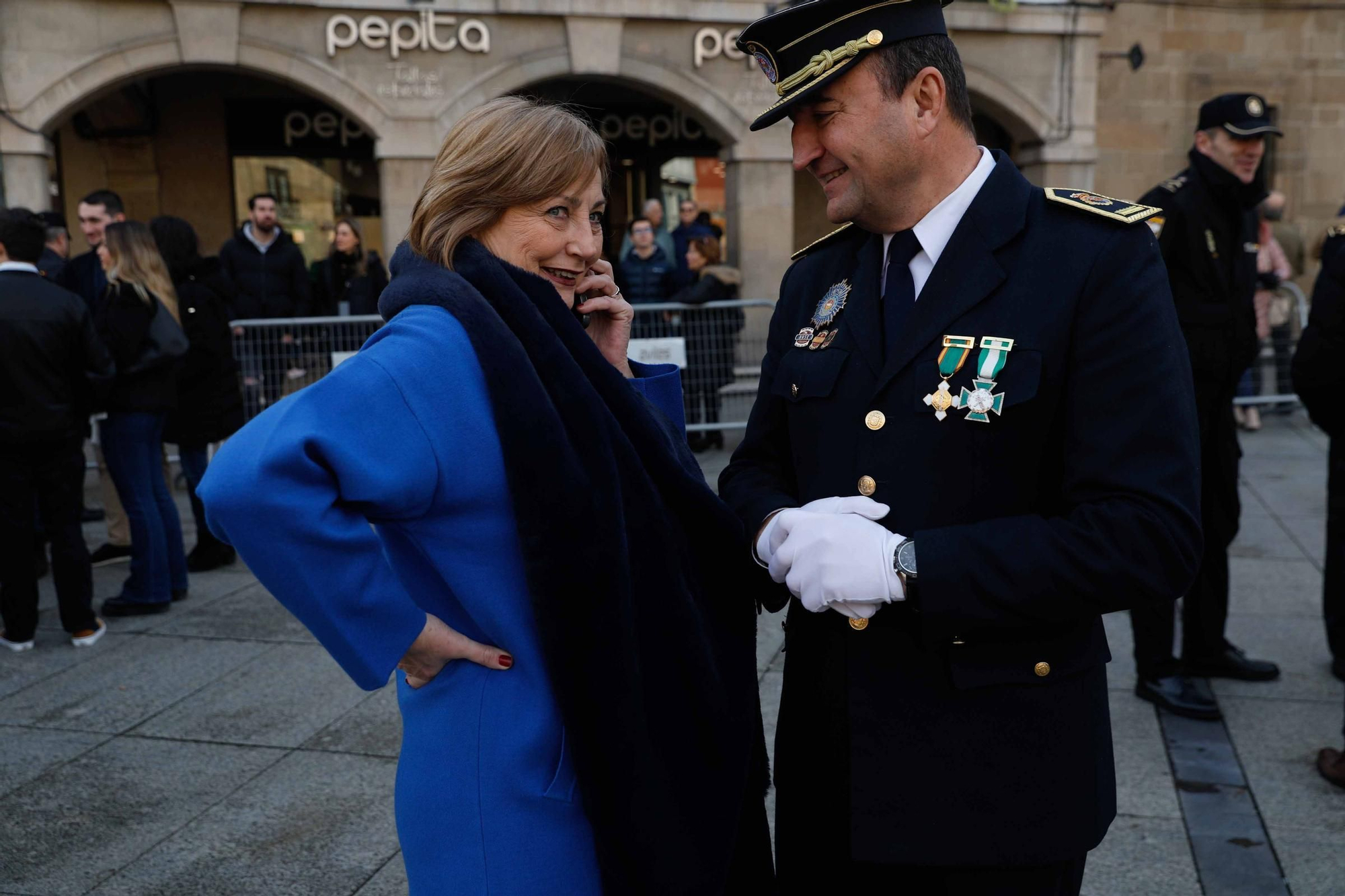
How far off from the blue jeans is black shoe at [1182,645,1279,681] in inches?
190

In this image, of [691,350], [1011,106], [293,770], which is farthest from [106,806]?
[1011,106]

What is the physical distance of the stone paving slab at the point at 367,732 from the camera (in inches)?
166

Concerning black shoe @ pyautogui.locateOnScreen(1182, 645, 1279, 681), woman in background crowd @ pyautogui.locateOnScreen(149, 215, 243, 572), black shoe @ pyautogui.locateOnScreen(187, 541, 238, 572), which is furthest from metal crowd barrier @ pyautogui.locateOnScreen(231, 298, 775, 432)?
black shoe @ pyautogui.locateOnScreen(1182, 645, 1279, 681)

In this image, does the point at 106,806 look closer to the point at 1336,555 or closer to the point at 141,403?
the point at 141,403

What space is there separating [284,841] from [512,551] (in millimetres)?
2270

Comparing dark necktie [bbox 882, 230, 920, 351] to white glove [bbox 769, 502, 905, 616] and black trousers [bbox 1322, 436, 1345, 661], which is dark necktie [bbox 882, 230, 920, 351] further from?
black trousers [bbox 1322, 436, 1345, 661]

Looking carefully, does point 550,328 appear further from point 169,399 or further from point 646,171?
point 646,171

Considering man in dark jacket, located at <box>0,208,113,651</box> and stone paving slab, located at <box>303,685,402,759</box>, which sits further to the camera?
man in dark jacket, located at <box>0,208,113,651</box>

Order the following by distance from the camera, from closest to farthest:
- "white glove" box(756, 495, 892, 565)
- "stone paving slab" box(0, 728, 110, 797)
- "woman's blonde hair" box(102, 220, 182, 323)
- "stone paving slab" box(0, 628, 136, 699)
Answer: "white glove" box(756, 495, 892, 565) < "stone paving slab" box(0, 728, 110, 797) < "stone paving slab" box(0, 628, 136, 699) < "woman's blonde hair" box(102, 220, 182, 323)

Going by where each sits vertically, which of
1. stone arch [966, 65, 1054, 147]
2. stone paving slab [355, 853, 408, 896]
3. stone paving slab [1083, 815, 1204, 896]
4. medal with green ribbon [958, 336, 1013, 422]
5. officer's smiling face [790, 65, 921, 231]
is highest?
stone arch [966, 65, 1054, 147]

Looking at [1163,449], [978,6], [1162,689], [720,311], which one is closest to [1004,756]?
[1163,449]

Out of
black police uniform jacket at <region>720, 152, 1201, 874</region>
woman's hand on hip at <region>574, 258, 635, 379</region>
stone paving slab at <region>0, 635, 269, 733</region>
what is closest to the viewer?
black police uniform jacket at <region>720, 152, 1201, 874</region>

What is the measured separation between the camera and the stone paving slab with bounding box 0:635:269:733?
455cm

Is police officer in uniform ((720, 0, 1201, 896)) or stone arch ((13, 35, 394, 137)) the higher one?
stone arch ((13, 35, 394, 137))
